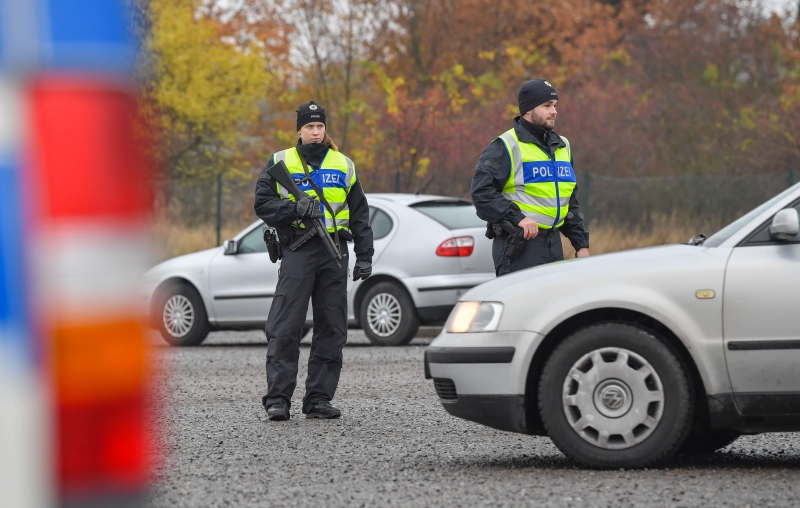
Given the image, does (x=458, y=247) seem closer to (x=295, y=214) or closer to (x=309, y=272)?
(x=309, y=272)

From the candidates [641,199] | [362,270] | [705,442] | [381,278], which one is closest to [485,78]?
[641,199]

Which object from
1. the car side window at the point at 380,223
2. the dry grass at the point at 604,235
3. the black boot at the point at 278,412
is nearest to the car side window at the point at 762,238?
the black boot at the point at 278,412

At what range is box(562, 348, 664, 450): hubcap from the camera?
5.35m

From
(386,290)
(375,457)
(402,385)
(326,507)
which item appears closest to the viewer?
(326,507)

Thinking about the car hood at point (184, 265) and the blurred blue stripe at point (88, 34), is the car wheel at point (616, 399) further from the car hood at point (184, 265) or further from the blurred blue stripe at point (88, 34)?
the car hood at point (184, 265)

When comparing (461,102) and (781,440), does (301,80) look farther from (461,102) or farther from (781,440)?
(781,440)

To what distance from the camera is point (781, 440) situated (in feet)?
21.3

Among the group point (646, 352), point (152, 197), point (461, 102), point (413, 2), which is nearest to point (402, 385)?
point (646, 352)

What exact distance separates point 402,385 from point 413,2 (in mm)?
25173

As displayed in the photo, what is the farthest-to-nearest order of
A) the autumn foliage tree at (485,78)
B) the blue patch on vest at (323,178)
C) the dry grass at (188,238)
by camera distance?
the autumn foliage tree at (485,78) < the dry grass at (188,238) < the blue patch on vest at (323,178)

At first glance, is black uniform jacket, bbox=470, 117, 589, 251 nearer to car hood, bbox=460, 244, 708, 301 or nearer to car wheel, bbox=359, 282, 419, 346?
car hood, bbox=460, 244, 708, 301

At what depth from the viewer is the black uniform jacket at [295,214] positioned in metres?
7.49

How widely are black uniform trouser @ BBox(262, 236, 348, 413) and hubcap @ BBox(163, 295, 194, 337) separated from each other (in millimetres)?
5944

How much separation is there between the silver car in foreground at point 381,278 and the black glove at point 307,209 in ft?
15.8
